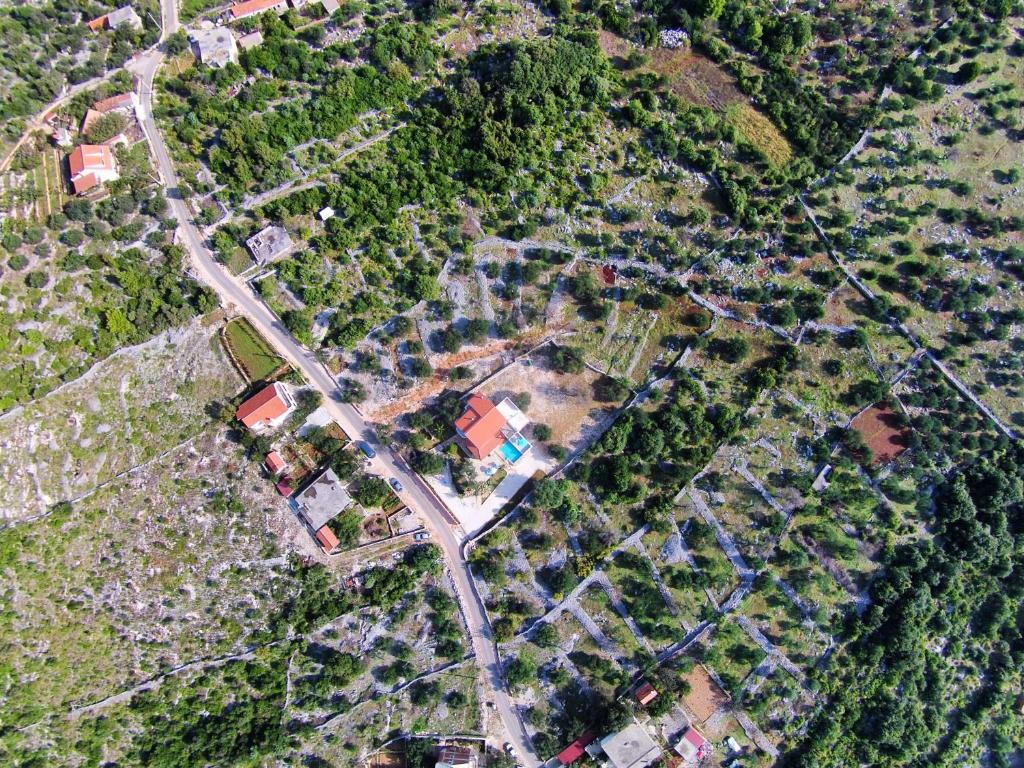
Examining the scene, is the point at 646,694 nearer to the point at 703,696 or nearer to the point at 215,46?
the point at 703,696

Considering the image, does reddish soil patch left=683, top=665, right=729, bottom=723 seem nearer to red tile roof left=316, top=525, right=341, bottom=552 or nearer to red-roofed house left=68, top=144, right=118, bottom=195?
red tile roof left=316, top=525, right=341, bottom=552

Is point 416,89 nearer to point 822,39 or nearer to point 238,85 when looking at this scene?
point 238,85

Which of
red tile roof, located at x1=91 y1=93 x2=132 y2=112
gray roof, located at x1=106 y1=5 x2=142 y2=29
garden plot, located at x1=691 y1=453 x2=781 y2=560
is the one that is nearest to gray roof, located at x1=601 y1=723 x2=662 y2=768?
garden plot, located at x1=691 y1=453 x2=781 y2=560

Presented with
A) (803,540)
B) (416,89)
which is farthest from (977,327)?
(416,89)

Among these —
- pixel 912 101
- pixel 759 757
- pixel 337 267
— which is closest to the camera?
pixel 759 757

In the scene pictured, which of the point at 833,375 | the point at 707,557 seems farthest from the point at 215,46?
the point at 833,375
